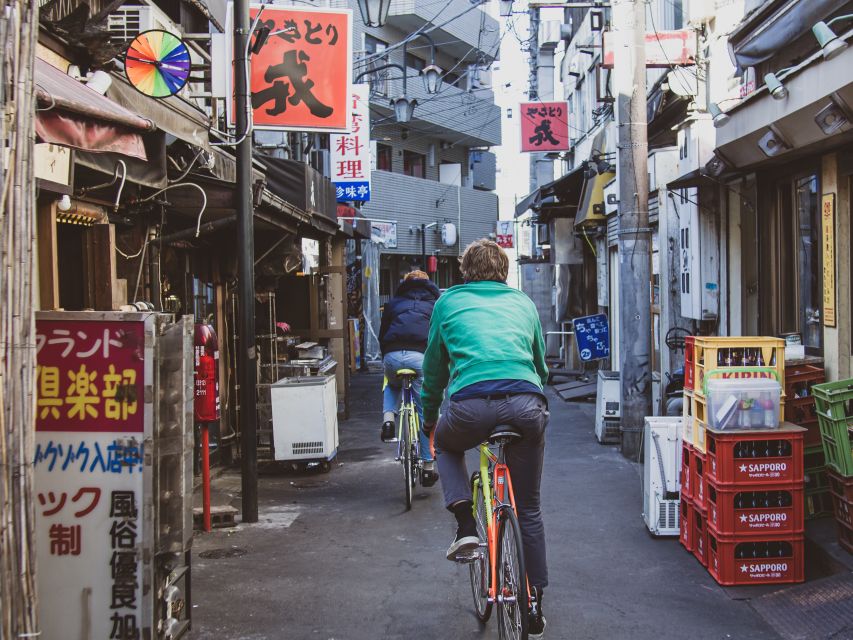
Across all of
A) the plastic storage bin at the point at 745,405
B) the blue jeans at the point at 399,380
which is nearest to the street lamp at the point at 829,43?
the plastic storage bin at the point at 745,405

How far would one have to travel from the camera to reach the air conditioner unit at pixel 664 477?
284 inches

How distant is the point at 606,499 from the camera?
8.71 m

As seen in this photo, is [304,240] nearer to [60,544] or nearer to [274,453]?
[274,453]

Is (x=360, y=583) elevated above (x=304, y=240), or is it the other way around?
(x=304, y=240)

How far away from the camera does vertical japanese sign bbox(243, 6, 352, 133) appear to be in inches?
389

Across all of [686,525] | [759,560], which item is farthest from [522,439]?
[686,525]

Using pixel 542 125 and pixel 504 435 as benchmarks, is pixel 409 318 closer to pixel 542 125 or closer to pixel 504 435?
pixel 504 435

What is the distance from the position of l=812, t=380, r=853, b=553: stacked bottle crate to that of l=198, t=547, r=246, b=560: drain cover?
4.29 m

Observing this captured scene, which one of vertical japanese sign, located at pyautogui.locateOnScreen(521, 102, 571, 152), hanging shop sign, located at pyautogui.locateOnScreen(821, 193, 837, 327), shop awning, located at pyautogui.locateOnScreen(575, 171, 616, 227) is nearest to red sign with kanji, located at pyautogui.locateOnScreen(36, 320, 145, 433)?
hanging shop sign, located at pyautogui.locateOnScreen(821, 193, 837, 327)

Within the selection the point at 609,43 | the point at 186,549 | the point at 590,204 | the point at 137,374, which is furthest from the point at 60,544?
the point at 590,204

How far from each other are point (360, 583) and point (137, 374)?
2848mm

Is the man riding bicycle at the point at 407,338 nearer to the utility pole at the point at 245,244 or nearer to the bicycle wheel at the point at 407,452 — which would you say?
the bicycle wheel at the point at 407,452

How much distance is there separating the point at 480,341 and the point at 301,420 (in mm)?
5411

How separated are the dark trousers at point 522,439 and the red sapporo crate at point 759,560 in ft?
6.21
